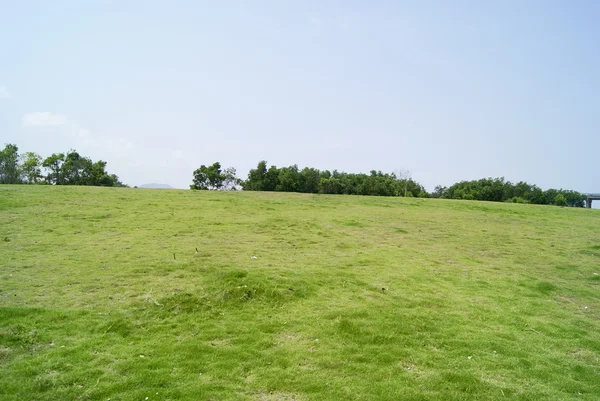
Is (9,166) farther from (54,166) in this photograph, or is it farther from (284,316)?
(284,316)

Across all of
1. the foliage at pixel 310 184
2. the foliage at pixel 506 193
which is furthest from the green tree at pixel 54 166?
the foliage at pixel 506 193

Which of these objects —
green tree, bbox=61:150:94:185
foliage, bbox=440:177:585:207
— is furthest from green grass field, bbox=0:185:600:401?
foliage, bbox=440:177:585:207

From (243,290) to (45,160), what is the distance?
210ft

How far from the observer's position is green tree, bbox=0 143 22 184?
57125mm

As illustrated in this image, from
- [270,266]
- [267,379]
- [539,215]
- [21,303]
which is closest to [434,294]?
[270,266]

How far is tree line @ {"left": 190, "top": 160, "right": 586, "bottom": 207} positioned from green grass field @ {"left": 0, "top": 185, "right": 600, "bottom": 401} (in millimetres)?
53793

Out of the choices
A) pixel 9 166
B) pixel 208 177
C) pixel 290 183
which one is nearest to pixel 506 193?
pixel 290 183

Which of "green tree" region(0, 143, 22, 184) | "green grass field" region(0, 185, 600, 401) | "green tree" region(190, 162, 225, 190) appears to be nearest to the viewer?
"green grass field" region(0, 185, 600, 401)

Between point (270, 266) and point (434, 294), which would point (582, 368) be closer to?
point (434, 294)

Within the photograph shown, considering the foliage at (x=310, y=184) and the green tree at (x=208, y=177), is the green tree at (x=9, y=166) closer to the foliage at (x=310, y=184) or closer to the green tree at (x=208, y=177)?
the green tree at (x=208, y=177)

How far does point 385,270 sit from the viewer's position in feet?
37.4

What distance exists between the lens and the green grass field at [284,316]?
5.37 m

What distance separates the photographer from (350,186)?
253 feet

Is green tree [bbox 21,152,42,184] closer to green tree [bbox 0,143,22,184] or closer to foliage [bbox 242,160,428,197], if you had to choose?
green tree [bbox 0,143,22,184]
